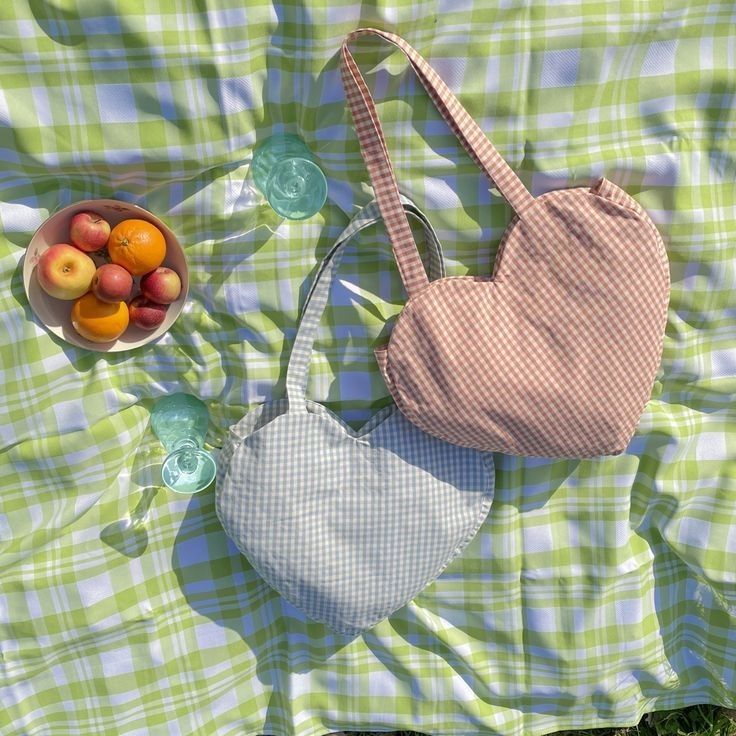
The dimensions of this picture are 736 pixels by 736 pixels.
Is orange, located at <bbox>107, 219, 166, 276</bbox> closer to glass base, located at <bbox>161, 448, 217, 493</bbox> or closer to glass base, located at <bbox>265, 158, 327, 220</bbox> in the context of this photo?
glass base, located at <bbox>265, 158, 327, 220</bbox>

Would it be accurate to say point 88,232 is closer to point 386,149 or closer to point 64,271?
point 64,271

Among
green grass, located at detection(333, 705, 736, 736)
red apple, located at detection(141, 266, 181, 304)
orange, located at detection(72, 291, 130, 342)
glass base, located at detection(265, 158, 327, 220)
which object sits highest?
glass base, located at detection(265, 158, 327, 220)

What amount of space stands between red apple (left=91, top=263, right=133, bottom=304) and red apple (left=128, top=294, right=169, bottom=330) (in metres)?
0.04

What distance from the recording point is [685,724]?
144 cm

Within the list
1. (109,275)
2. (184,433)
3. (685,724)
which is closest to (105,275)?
(109,275)

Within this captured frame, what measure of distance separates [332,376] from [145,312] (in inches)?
11.7

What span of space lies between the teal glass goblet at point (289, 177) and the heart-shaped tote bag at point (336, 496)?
0.09 m

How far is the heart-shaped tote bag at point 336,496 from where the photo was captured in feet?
3.42

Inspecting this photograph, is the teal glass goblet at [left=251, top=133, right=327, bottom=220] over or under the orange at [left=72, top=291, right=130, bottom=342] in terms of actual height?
over

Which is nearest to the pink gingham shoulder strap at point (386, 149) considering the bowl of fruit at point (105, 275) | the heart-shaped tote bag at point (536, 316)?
the heart-shaped tote bag at point (536, 316)

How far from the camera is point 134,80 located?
0.94 meters

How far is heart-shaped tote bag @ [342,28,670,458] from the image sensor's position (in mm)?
973

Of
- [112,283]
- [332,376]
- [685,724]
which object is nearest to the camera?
[112,283]

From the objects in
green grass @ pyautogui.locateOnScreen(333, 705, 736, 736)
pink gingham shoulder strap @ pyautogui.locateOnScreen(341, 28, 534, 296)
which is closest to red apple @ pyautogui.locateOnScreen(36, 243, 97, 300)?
Answer: pink gingham shoulder strap @ pyautogui.locateOnScreen(341, 28, 534, 296)
